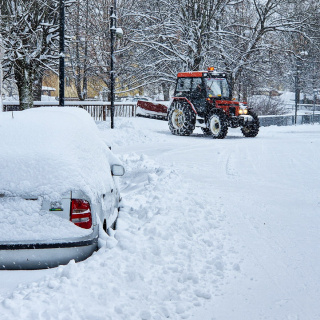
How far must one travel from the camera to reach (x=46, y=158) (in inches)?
160

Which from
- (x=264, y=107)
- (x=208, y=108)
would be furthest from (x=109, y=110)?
(x=264, y=107)

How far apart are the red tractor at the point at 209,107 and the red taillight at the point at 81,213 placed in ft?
45.3

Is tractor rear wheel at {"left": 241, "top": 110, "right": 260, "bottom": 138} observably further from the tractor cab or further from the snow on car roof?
the snow on car roof

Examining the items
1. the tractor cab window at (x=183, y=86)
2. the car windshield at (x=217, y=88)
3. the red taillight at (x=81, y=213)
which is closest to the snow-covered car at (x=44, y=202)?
the red taillight at (x=81, y=213)

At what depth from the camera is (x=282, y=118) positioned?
3419cm

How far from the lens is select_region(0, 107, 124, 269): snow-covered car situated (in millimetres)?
3828

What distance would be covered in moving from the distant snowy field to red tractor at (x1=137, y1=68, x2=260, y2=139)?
8515mm

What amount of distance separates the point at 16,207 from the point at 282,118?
32126 mm

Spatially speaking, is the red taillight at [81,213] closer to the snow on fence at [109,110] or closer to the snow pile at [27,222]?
the snow pile at [27,222]

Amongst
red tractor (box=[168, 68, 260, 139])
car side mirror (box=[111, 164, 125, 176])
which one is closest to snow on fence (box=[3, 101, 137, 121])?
red tractor (box=[168, 68, 260, 139])

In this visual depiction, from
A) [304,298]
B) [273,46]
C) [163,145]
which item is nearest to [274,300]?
[304,298]

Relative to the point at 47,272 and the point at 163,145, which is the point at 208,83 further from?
the point at 47,272

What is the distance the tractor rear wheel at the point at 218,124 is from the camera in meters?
17.4

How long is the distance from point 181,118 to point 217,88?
1908 mm
